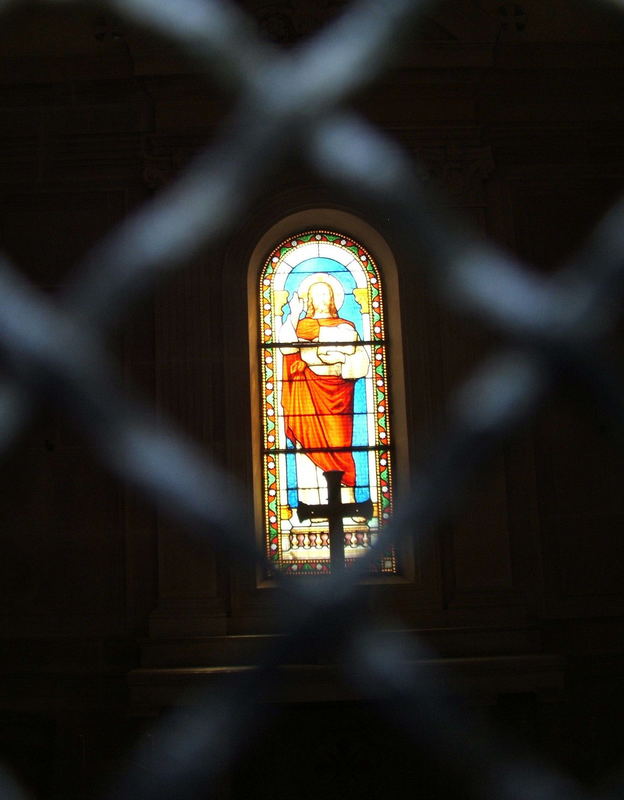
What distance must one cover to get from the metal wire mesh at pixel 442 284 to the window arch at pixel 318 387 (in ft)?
17.3

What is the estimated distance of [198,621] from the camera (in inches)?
215

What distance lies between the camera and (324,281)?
6555 millimetres

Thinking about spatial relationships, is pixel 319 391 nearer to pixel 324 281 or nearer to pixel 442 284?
pixel 324 281

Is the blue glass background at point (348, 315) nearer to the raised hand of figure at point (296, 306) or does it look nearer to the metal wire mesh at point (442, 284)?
the raised hand of figure at point (296, 306)

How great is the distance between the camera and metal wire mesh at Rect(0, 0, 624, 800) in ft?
2.08

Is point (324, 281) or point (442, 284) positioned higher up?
point (324, 281)

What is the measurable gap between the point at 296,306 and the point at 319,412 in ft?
2.61

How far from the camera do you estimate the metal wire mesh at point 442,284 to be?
25.0 inches
